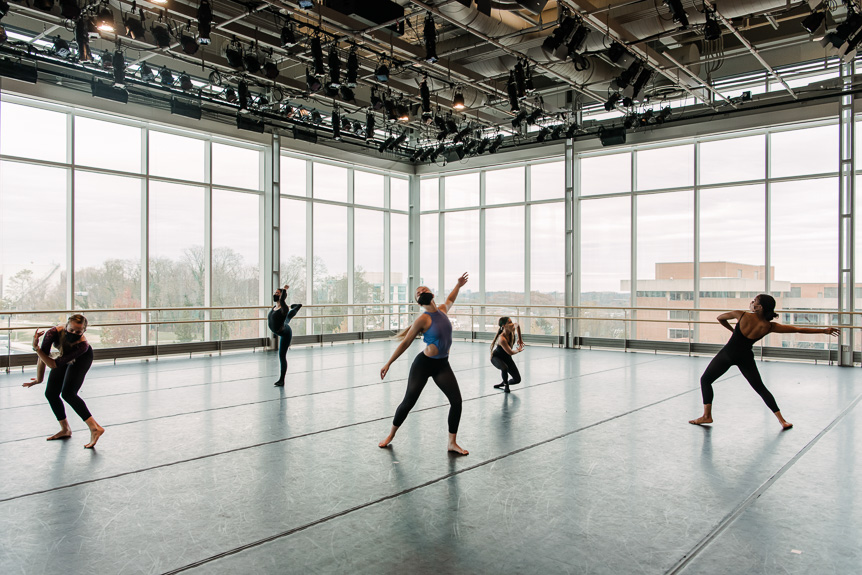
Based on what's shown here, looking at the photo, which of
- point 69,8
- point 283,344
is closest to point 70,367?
point 283,344

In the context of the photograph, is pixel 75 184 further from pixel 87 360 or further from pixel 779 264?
pixel 779 264

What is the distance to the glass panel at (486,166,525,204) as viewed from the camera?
20.6 metres

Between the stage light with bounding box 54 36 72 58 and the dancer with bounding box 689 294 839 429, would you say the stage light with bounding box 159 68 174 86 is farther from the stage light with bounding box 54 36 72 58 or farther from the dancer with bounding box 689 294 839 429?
the dancer with bounding box 689 294 839 429

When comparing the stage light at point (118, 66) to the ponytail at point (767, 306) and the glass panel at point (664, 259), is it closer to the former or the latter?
the ponytail at point (767, 306)

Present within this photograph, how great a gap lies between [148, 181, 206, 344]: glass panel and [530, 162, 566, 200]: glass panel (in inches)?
419

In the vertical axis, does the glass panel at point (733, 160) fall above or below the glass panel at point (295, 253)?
above

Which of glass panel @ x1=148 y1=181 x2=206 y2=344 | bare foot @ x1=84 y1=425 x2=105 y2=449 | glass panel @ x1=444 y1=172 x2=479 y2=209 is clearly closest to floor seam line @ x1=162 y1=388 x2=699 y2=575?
bare foot @ x1=84 y1=425 x2=105 y2=449

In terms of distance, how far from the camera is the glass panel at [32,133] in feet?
43.7

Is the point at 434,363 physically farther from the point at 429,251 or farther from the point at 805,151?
the point at 429,251

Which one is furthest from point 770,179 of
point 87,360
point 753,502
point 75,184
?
point 75,184

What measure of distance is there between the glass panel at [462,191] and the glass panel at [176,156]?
29.8ft

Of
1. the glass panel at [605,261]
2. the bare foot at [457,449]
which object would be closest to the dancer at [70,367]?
the bare foot at [457,449]

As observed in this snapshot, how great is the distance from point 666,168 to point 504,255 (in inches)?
238

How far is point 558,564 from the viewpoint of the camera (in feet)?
12.4
